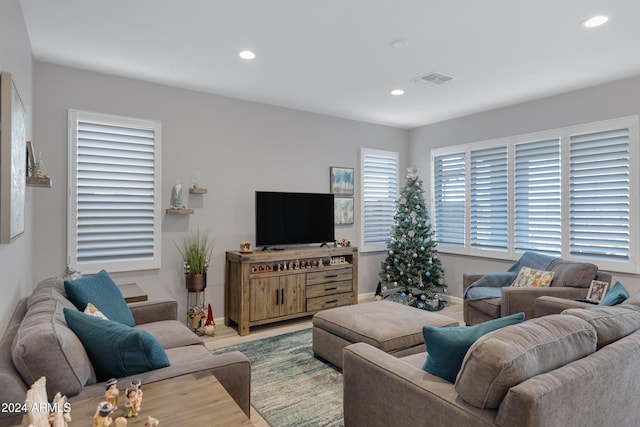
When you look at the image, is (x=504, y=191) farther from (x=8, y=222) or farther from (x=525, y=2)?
(x=8, y=222)

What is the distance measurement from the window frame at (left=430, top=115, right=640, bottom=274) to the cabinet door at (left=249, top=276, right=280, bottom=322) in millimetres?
2849

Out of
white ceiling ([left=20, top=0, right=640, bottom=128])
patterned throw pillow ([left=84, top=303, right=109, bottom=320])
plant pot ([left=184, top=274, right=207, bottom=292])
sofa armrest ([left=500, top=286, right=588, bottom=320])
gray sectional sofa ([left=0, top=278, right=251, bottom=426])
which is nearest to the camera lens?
gray sectional sofa ([left=0, top=278, right=251, bottom=426])

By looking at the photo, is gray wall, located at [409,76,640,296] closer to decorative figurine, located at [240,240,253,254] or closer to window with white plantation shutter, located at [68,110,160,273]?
decorative figurine, located at [240,240,253,254]

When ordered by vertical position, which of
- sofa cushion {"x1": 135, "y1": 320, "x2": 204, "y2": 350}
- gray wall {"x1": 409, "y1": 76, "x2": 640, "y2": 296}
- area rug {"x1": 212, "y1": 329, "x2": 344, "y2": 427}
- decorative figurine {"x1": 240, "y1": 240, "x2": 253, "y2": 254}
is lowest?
area rug {"x1": 212, "y1": 329, "x2": 344, "y2": 427}

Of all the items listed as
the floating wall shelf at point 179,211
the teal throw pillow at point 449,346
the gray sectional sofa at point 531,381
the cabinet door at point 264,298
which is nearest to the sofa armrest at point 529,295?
the gray sectional sofa at point 531,381

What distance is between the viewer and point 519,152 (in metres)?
4.96

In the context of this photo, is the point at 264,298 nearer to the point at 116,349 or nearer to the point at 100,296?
the point at 100,296

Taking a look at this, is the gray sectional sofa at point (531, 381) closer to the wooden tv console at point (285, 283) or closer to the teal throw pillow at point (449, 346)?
the teal throw pillow at point (449, 346)

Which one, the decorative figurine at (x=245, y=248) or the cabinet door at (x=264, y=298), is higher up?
the decorative figurine at (x=245, y=248)

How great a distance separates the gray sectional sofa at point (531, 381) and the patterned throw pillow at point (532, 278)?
210 cm

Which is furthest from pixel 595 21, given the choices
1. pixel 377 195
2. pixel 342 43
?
pixel 377 195

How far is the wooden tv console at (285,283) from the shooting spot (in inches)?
169

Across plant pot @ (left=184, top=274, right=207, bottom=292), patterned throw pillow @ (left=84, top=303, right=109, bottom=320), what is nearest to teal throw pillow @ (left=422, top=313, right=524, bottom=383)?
patterned throw pillow @ (left=84, top=303, right=109, bottom=320)

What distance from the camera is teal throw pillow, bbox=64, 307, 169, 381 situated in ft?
5.58
